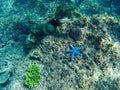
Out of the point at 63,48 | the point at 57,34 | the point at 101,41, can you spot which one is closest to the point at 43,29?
the point at 57,34

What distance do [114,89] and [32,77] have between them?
2848 millimetres

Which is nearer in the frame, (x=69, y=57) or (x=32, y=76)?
(x=32, y=76)

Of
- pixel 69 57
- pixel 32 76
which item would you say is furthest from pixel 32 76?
pixel 69 57

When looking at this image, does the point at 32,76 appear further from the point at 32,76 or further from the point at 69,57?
the point at 69,57

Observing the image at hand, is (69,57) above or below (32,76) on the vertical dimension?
above

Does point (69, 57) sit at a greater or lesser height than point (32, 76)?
greater

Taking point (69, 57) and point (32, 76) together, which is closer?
point (32, 76)

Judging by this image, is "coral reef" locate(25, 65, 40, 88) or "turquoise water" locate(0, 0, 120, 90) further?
"turquoise water" locate(0, 0, 120, 90)

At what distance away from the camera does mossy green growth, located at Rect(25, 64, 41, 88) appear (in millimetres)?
6332

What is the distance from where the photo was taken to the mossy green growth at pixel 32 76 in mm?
6332

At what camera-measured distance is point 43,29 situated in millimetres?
7230

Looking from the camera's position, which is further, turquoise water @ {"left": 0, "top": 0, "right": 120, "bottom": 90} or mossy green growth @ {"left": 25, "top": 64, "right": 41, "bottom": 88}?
turquoise water @ {"left": 0, "top": 0, "right": 120, "bottom": 90}

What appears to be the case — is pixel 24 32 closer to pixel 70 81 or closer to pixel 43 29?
pixel 43 29

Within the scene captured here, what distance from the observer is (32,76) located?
6.43 metres
